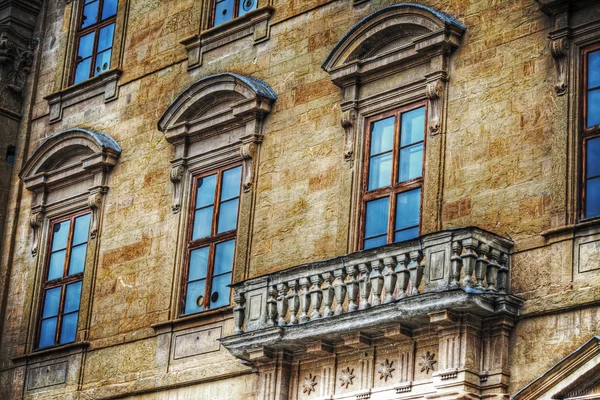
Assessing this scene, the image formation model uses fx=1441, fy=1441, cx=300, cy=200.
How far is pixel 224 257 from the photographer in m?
19.2

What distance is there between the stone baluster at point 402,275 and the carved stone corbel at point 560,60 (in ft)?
8.18

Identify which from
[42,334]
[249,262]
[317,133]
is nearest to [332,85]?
[317,133]

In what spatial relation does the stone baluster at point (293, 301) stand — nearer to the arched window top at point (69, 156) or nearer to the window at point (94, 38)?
the arched window top at point (69, 156)

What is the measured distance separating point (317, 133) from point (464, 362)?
4.42 metres

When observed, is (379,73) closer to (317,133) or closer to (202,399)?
(317,133)

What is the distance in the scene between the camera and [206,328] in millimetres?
18875

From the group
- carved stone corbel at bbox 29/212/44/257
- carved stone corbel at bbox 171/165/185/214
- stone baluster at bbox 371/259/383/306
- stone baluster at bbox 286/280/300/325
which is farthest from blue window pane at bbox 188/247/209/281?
stone baluster at bbox 371/259/383/306

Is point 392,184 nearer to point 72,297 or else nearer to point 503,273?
point 503,273

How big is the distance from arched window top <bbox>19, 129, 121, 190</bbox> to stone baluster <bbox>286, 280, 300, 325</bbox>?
528 cm

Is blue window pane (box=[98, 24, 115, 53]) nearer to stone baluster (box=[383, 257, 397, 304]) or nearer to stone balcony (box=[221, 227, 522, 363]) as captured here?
stone balcony (box=[221, 227, 522, 363])

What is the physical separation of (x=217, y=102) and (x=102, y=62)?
334 centimetres

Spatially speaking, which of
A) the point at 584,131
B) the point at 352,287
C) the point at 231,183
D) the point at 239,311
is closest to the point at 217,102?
the point at 231,183

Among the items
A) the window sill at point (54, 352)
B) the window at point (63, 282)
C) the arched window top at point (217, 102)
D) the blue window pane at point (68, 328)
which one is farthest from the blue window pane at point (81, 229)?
the arched window top at point (217, 102)

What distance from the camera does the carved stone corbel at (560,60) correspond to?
1584 cm
